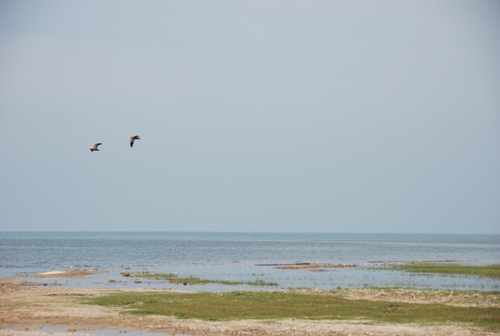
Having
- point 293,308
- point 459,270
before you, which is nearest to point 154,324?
point 293,308

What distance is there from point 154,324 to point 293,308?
29.2 ft

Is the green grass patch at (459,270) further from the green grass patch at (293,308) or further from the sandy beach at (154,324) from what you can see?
the green grass patch at (293,308)

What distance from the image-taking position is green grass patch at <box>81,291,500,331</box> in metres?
32.5

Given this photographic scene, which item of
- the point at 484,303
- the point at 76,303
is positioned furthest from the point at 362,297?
the point at 76,303

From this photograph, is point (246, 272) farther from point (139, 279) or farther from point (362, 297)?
point (362, 297)

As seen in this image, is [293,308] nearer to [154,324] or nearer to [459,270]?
[154,324]

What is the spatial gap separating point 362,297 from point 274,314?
Answer: 10.7m

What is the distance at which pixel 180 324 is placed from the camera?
32.0 m

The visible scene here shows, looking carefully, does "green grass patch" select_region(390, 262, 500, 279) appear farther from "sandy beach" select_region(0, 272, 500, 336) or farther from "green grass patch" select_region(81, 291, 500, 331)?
"green grass patch" select_region(81, 291, 500, 331)

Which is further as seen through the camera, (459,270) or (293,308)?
(459,270)

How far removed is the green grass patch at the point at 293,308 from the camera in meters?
32.5

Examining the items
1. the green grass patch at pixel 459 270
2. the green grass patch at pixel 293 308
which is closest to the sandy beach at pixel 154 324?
the green grass patch at pixel 293 308

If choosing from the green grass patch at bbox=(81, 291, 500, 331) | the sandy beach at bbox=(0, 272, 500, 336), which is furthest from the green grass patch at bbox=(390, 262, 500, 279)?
the green grass patch at bbox=(81, 291, 500, 331)

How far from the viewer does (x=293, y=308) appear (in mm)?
36469
